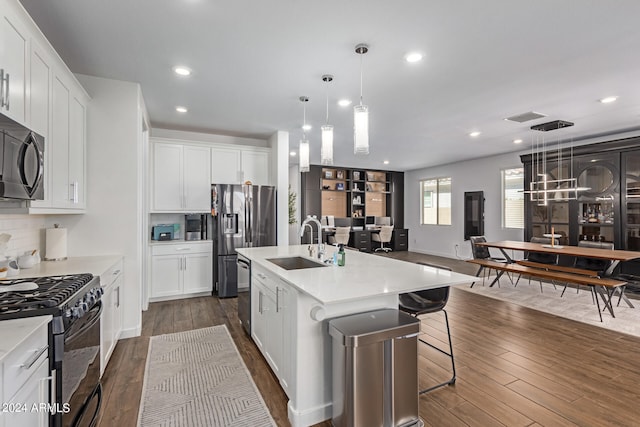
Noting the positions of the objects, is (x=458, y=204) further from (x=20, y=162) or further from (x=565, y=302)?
(x=20, y=162)

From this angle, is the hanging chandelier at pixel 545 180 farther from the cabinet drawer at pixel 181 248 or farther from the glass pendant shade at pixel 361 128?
the cabinet drawer at pixel 181 248

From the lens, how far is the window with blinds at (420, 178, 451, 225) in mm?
9195

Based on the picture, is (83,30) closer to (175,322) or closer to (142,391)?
(142,391)

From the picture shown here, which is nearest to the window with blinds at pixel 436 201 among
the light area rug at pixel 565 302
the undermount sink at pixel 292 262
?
the light area rug at pixel 565 302

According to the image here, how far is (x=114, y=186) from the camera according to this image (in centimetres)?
322

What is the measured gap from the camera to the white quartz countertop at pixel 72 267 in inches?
89.7

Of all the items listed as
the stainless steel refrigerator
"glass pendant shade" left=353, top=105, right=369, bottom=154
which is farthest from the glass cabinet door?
the stainless steel refrigerator

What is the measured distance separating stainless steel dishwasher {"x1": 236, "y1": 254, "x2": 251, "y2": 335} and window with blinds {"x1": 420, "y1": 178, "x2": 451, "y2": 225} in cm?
734

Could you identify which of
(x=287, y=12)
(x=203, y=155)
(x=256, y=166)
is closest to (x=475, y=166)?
(x=256, y=166)

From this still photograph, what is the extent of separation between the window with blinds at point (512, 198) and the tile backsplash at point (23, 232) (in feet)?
27.2

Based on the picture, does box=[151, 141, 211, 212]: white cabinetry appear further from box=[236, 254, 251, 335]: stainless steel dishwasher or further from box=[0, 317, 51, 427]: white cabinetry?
box=[0, 317, 51, 427]: white cabinetry

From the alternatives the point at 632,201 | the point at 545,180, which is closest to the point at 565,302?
the point at 632,201

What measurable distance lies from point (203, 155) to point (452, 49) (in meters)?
3.81

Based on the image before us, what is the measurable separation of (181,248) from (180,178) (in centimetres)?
108
